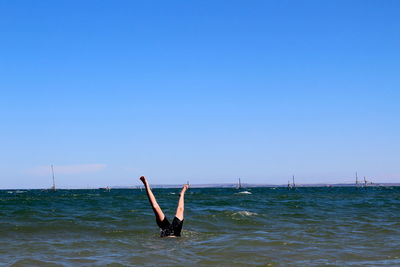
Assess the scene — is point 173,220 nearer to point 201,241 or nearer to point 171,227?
point 171,227

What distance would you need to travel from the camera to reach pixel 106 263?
8.34 m

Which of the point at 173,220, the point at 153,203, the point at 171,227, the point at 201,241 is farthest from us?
the point at 171,227

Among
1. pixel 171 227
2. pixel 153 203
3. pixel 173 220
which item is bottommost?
pixel 171 227

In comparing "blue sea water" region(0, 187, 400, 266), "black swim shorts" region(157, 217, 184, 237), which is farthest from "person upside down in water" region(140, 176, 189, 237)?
"blue sea water" region(0, 187, 400, 266)

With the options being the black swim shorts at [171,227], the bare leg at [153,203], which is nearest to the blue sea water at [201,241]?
the black swim shorts at [171,227]

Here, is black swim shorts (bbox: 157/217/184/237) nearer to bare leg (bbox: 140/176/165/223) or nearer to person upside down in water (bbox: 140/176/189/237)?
person upside down in water (bbox: 140/176/189/237)

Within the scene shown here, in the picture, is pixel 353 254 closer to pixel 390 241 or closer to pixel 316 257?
pixel 316 257

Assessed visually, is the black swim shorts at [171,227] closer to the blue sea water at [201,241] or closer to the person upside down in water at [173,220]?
the person upside down in water at [173,220]

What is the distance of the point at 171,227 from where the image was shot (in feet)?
39.0

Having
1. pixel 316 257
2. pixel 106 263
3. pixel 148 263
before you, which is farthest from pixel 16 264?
pixel 316 257

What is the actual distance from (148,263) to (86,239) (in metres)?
4.55

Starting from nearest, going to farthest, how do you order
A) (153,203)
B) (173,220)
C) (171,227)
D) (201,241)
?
(153,203)
(201,241)
(173,220)
(171,227)

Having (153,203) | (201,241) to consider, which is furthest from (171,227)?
(153,203)

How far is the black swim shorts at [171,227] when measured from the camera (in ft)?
38.6
